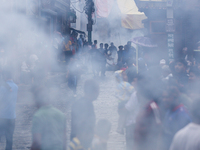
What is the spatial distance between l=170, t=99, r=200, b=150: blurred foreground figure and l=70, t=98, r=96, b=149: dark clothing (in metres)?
0.91

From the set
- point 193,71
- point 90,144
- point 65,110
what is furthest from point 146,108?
point 65,110

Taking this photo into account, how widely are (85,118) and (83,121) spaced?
0.04 meters

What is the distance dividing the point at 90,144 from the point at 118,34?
106 feet

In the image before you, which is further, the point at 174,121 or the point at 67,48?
the point at 67,48

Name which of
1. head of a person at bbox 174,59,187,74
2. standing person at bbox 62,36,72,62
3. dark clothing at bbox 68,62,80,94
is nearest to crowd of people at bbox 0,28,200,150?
head of a person at bbox 174,59,187,74

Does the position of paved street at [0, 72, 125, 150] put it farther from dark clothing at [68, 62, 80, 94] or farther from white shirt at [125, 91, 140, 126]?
white shirt at [125, 91, 140, 126]

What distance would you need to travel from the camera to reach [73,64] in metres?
10.6

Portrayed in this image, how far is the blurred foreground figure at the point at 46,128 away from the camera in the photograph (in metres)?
3.11

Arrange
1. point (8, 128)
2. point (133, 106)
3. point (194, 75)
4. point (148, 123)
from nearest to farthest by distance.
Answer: point (148, 123), point (133, 106), point (8, 128), point (194, 75)

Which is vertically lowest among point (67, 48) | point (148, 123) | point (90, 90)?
point (148, 123)

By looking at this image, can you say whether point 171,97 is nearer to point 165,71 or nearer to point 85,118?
point 85,118

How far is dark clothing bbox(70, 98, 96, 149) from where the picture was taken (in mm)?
3273

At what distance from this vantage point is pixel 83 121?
3.33 m

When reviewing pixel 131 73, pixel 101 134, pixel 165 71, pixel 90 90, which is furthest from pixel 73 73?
pixel 101 134
